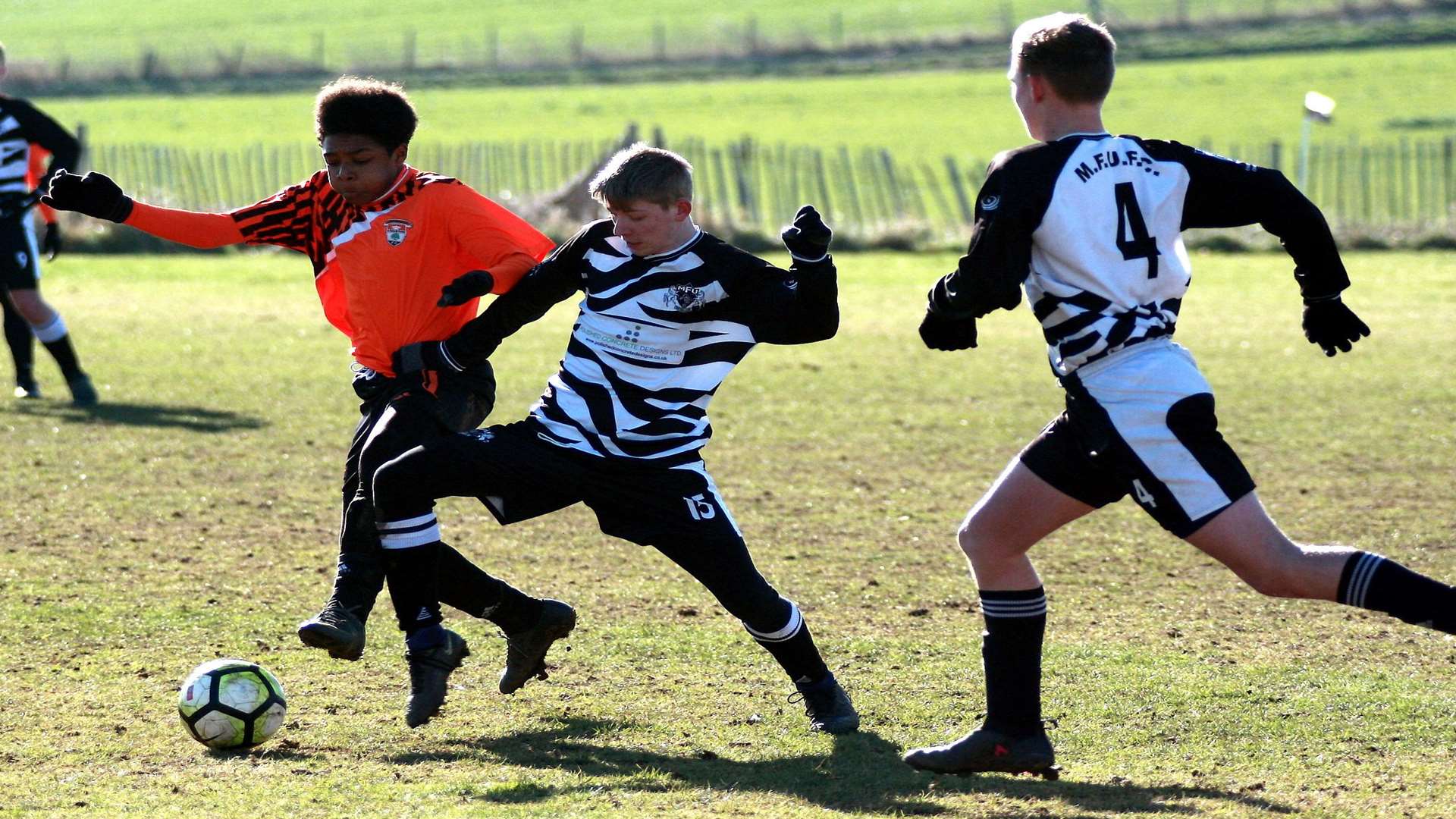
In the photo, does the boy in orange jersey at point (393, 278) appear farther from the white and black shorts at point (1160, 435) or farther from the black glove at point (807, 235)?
the white and black shorts at point (1160, 435)

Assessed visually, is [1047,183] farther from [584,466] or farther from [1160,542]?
[1160,542]

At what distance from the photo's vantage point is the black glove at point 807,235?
4332 millimetres

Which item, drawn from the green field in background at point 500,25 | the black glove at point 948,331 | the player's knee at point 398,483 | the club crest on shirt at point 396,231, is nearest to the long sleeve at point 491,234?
the club crest on shirt at point 396,231

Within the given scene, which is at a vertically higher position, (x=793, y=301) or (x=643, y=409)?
(x=793, y=301)

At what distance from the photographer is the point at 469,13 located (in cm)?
7062

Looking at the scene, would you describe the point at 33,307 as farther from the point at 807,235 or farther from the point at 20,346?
the point at 807,235

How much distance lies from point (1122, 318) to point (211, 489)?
19.3 ft

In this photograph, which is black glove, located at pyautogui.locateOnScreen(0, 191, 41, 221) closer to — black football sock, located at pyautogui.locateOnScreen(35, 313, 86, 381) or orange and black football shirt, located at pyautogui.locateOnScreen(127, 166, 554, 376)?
black football sock, located at pyautogui.locateOnScreen(35, 313, 86, 381)

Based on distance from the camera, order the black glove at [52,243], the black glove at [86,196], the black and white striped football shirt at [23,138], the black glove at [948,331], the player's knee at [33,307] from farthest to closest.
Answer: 1. the player's knee at [33,307]
2. the black and white striped football shirt at [23,138]
3. the black glove at [52,243]
4. the black glove at [86,196]
5. the black glove at [948,331]

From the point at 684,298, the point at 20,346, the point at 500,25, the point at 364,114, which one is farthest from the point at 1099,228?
the point at 500,25

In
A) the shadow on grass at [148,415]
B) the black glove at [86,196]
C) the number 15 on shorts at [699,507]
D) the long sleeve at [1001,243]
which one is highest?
the long sleeve at [1001,243]

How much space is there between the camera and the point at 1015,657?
439 centimetres

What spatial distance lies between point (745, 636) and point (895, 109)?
4279 centimetres

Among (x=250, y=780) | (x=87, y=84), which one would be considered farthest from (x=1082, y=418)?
(x=87, y=84)
